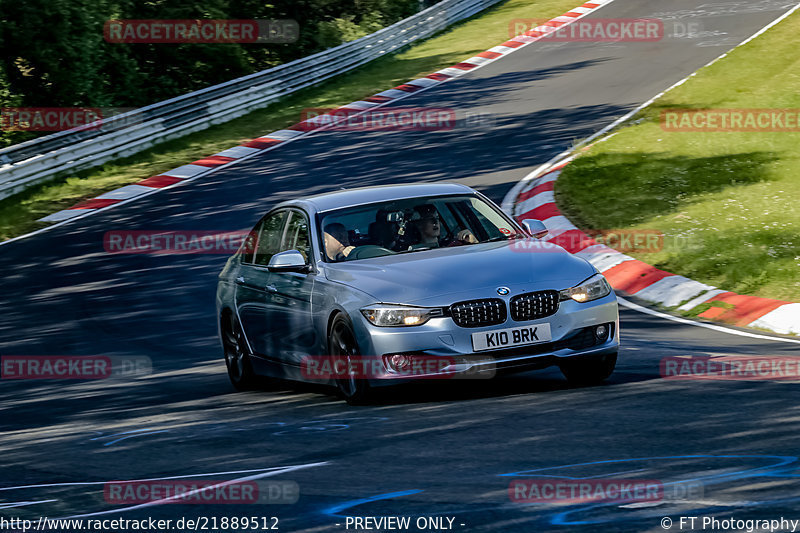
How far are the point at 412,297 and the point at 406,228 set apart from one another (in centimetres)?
128

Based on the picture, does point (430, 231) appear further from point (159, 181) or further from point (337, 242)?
point (159, 181)

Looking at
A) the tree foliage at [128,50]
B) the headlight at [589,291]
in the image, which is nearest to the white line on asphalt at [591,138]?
the headlight at [589,291]

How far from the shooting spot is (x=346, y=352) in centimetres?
848

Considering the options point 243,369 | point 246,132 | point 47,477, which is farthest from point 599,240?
point 246,132

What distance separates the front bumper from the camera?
8047mm

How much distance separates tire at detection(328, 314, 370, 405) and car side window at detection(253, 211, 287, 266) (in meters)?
1.71

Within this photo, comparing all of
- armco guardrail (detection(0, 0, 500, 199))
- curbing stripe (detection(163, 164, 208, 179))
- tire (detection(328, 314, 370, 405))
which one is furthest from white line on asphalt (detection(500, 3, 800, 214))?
armco guardrail (detection(0, 0, 500, 199))

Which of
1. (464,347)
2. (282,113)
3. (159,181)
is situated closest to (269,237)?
(464,347)

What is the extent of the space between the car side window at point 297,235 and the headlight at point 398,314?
1.38m

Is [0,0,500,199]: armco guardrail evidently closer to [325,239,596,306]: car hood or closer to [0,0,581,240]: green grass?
[0,0,581,240]: green grass

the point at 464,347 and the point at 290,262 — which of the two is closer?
the point at 464,347

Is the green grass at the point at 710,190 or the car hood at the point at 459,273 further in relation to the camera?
the green grass at the point at 710,190

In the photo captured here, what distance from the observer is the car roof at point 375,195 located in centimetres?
957

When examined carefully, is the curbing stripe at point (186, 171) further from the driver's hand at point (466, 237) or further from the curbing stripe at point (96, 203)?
the driver's hand at point (466, 237)
